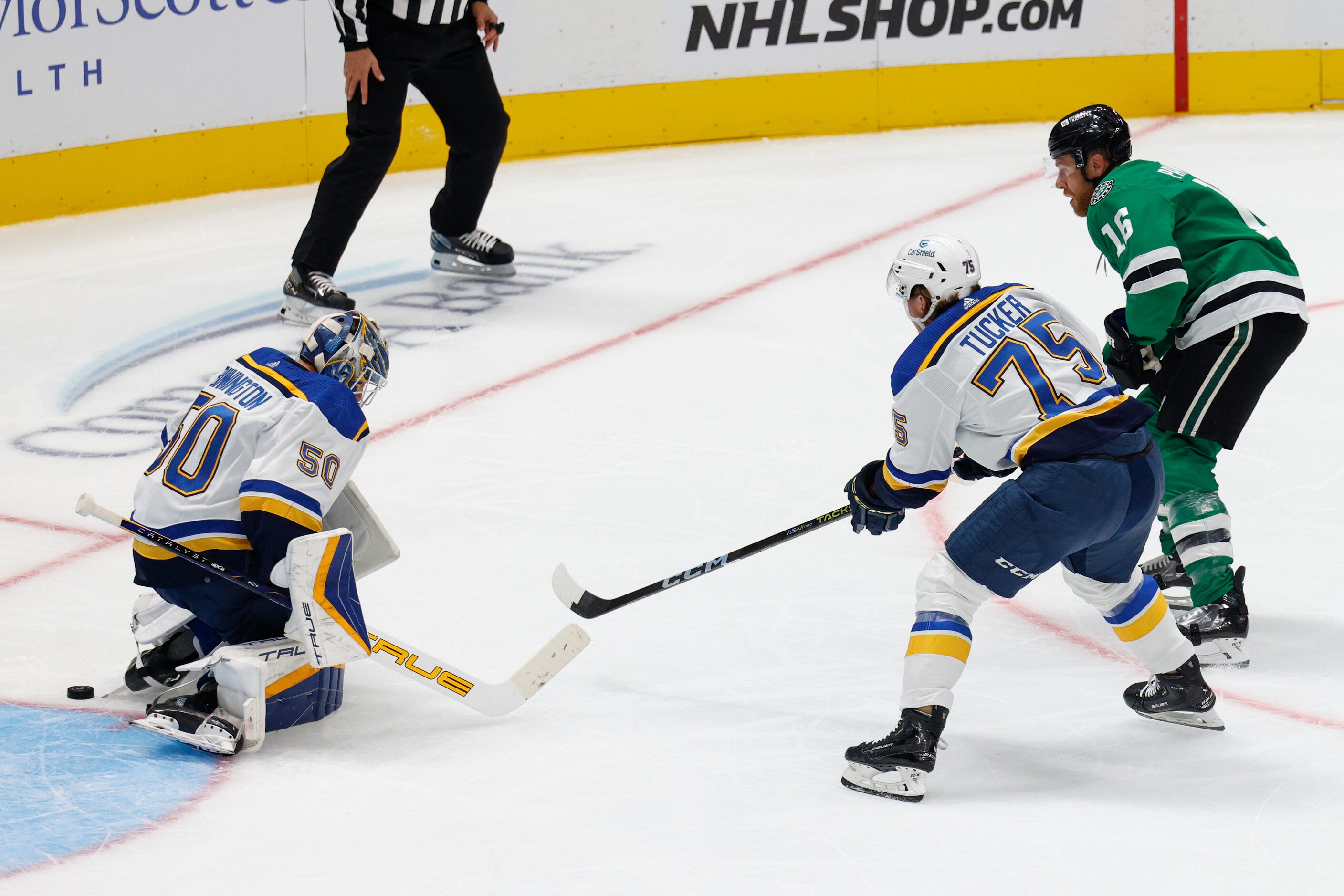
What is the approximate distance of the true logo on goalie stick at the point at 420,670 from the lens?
2.91 m

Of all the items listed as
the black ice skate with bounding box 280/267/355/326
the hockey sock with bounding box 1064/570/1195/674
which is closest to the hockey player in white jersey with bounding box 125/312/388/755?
the hockey sock with bounding box 1064/570/1195/674

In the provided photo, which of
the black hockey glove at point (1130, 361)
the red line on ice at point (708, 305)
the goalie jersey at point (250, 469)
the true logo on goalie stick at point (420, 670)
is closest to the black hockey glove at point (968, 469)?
the black hockey glove at point (1130, 361)

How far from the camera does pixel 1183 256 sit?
3326mm

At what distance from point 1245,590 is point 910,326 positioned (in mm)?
1892

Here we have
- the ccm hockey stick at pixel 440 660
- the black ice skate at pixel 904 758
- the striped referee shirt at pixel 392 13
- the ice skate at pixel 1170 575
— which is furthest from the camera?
the striped referee shirt at pixel 392 13

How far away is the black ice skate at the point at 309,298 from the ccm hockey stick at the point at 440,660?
7.97 feet

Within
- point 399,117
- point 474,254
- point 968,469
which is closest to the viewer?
point 968,469

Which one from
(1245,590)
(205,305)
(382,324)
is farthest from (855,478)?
(205,305)

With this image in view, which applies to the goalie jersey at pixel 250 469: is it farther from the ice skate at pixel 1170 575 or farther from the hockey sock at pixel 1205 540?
the ice skate at pixel 1170 575

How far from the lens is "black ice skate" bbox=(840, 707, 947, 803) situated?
270 centimetres

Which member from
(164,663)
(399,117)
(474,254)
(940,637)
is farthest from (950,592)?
(474,254)

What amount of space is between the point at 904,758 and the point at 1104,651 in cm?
80

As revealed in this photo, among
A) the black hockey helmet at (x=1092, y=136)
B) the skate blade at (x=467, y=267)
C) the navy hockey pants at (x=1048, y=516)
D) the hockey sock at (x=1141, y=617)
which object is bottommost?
the skate blade at (x=467, y=267)

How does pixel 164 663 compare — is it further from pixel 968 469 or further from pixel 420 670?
pixel 968 469
